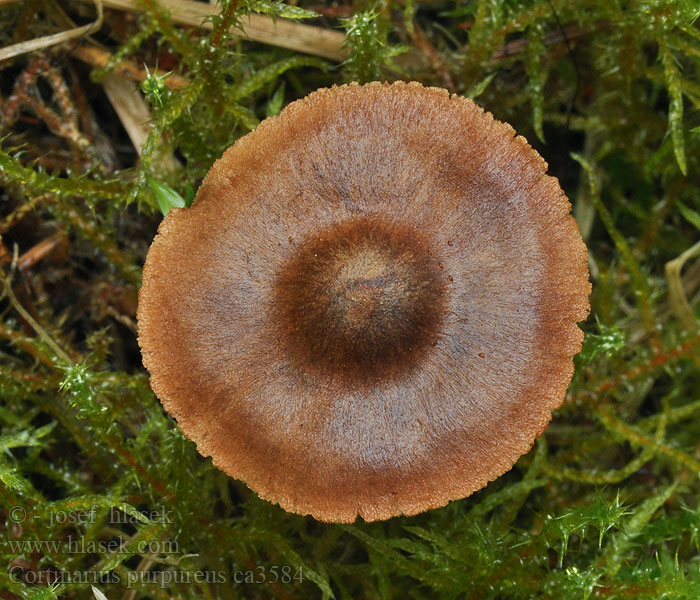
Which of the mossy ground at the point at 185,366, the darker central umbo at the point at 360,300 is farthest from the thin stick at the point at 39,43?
the darker central umbo at the point at 360,300

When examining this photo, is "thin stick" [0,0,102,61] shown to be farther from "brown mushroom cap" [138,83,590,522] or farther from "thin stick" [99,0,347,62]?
"brown mushroom cap" [138,83,590,522]

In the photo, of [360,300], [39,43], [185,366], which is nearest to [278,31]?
[39,43]

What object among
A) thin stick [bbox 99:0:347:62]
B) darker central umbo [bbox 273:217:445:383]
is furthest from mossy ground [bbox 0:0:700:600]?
darker central umbo [bbox 273:217:445:383]

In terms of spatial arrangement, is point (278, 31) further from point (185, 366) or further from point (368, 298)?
point (185, 366)

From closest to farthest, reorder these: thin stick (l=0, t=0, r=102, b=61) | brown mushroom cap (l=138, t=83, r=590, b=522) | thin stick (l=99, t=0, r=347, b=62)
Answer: brown mushroom cap (l=138, t=83, r=590, b=522) < thin stick (l=0, t=0, r=102, b=61) < thin stick (l=99, t=0, r=347, b=62)

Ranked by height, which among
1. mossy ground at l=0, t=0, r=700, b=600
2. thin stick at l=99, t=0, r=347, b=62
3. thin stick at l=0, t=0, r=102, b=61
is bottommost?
mossy ground at l=0, t=0, r=700, b=600

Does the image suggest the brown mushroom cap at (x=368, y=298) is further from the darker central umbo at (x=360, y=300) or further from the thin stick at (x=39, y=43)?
the thin stick at (x=39, y=43)
